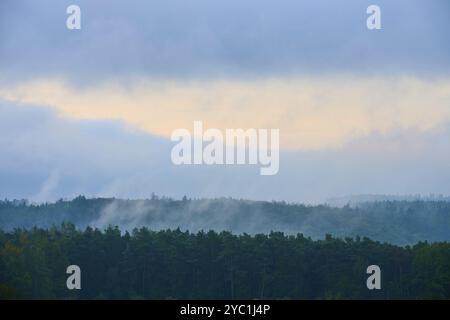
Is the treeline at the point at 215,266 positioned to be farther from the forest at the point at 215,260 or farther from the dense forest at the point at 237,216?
the dense forest at the point at 237,216

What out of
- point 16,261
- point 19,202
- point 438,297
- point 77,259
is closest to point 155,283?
point 77,259

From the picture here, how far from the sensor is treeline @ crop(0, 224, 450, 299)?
56.6ft

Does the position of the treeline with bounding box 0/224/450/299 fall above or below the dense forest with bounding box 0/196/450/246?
below

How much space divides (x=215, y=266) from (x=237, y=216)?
2777 mm

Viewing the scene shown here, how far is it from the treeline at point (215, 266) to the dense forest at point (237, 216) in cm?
149

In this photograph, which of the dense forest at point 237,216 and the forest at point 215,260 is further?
the dense forest at point 237,216

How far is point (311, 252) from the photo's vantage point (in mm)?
18000

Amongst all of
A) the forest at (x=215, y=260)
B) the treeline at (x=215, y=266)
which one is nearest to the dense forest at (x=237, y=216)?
the forest at (x=215, y=260)

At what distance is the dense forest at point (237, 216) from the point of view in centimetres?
2016

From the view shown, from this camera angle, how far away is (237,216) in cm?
2023

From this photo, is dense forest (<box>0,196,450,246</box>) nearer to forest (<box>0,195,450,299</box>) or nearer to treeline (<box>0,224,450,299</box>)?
forest (<box>0,195,450,299</box>)

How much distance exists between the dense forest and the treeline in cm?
149

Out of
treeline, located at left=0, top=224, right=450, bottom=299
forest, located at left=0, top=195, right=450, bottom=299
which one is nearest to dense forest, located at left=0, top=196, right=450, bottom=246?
forest, located at left=0, top=195, right=450, bottom=299

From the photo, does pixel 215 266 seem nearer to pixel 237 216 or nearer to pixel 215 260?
pixel 215 260
